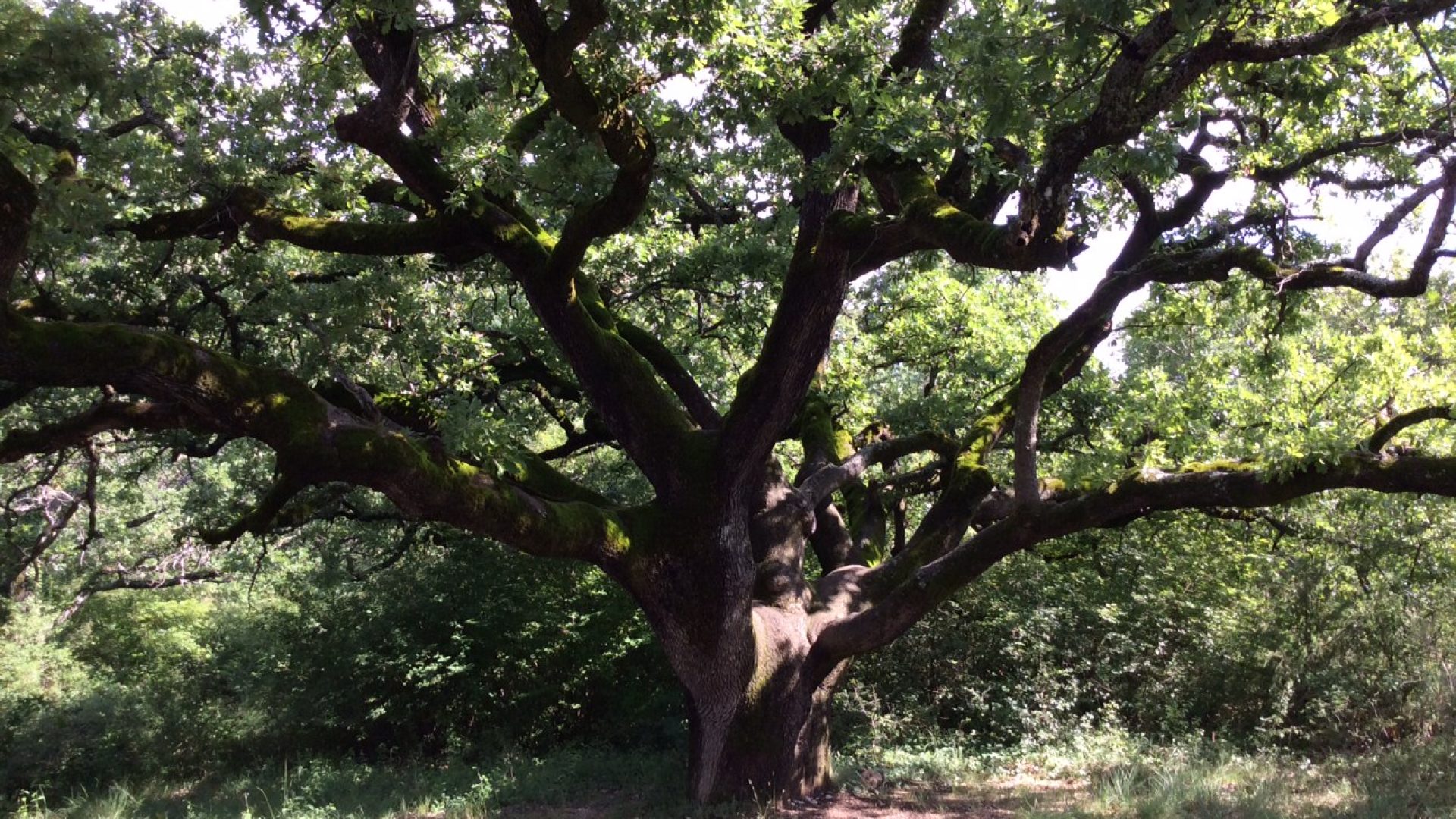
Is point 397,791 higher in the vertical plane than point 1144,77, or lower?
lower

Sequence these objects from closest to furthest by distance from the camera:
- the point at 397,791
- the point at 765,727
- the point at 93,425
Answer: the point at 93,425 → the point at 765,727 → the point at 397,791

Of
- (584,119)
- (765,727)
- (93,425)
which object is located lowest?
(765,727)

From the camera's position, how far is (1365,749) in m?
8.68

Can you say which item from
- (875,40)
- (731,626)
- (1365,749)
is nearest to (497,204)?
(875,40)

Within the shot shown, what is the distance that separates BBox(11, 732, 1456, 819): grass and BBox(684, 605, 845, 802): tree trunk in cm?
31

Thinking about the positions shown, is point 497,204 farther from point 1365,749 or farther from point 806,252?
point 1365,749

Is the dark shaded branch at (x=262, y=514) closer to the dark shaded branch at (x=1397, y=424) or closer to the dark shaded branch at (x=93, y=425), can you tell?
the dark shaded branch at (x=93, y=425)

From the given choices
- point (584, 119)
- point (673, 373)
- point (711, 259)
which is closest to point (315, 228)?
point (584, 119)

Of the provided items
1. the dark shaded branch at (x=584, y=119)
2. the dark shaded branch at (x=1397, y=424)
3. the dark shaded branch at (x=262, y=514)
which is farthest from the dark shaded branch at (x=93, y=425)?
the dark shaded branch at (x=1397, y=424)

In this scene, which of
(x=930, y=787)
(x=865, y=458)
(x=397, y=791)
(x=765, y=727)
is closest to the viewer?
(x=765, y=727)

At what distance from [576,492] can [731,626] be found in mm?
1690

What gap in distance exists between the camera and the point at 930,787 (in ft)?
27.8

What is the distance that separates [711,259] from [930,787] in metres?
5.57

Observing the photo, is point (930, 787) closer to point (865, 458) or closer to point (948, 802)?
point (948, 802)
